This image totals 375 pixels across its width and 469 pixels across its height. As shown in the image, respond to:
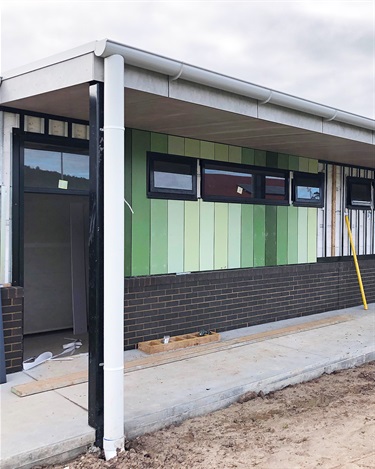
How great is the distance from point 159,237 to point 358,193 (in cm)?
472

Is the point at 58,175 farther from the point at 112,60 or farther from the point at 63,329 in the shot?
the point at 63,329

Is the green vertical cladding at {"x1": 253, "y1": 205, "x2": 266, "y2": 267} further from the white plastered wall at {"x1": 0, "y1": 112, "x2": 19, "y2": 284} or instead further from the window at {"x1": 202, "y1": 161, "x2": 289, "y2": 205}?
the white plastered wall at {"x1": 0, "y1": 112, "x2": 19, "y2": 284}

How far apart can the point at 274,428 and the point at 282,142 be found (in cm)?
390

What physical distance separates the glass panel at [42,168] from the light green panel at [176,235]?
153 cm

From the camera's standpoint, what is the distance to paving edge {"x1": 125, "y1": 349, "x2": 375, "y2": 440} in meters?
3.71

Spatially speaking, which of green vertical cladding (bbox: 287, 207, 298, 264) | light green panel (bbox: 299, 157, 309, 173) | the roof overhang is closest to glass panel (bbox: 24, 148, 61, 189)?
the roof overhang

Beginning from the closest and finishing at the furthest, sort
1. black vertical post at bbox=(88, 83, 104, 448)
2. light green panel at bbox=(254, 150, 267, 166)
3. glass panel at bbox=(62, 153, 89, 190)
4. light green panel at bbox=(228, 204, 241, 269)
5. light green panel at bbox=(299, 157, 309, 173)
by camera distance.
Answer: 1. black vertical post at bbox=(88, 83, 104, 448)
2. glass panel at bbox=(62, 153, 89, 190)
3. light green panel at bbox=(228, 204, 241, 269)
4. light green panel at bbox=(254, 150, 267, 166)
5. light green panel at bbox=(299, 157, 309, 173)

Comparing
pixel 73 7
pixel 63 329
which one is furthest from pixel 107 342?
pixel 73 7

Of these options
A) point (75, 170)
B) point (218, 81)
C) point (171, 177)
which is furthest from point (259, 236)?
point (218, 81)

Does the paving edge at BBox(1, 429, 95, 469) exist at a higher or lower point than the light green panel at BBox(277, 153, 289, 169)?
lower

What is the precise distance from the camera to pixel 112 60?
3387 millimetres

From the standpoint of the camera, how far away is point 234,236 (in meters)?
6.98

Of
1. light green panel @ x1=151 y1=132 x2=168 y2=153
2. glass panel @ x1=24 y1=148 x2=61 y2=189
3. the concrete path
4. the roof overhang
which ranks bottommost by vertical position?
the concrete path

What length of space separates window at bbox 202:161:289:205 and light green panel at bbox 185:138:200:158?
0.17 metres
